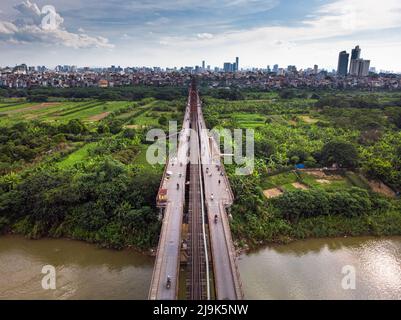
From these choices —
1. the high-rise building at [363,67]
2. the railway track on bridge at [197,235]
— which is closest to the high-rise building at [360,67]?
the high-rise building at [363,67]

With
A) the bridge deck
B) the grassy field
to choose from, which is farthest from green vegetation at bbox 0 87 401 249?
the grassy field

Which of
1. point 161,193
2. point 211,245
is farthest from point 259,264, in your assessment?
point 161,193

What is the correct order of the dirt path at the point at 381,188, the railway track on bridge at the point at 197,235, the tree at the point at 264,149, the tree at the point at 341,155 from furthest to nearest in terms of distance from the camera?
the tree at the point at 264,149 < the tree at the point at 341,155 < the dirt path at the point at 381,188 < the railway track on bridge at the point at 197,235

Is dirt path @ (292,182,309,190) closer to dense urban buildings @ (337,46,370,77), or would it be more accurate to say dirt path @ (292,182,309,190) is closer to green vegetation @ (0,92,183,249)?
green vegetation @ (0,92,183,249)

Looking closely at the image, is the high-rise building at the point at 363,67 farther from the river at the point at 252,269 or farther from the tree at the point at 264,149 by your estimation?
the river at the point at 252,269
